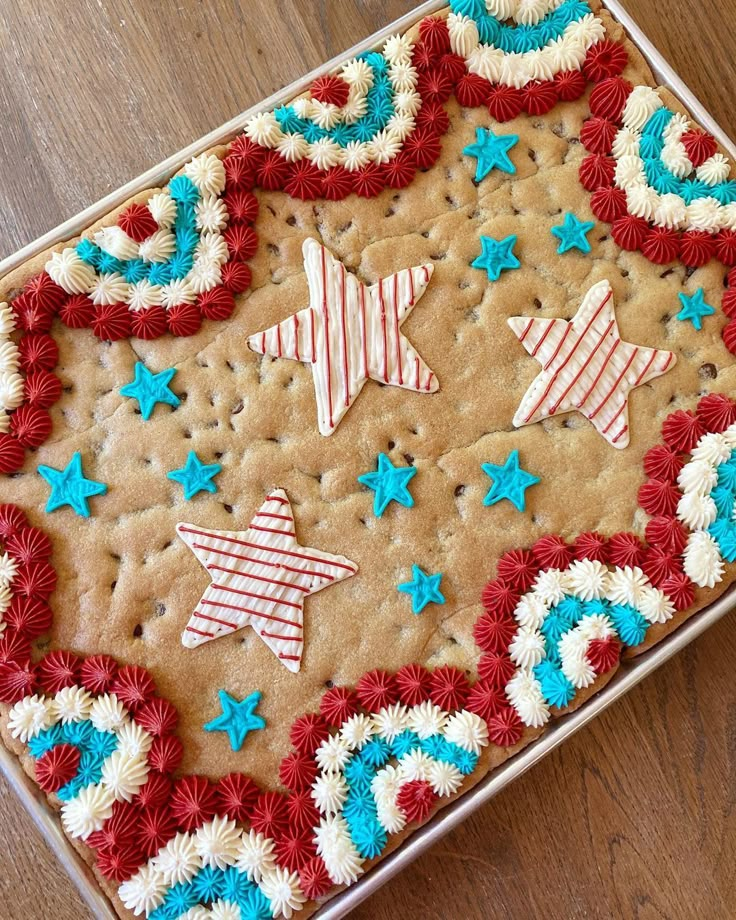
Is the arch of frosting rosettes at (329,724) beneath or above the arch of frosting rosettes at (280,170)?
beneath

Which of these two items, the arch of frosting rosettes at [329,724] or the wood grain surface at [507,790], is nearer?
the arch of frosting rosettes at [329,724]

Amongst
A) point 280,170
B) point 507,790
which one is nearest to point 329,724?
point 507,790

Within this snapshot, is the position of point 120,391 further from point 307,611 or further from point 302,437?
point 307,611

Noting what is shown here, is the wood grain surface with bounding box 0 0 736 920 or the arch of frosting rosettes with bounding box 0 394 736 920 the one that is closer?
the arch of frosting rosettes with bounding box 0 394 736 920

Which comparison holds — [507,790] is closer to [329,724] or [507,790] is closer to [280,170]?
[329,724]
